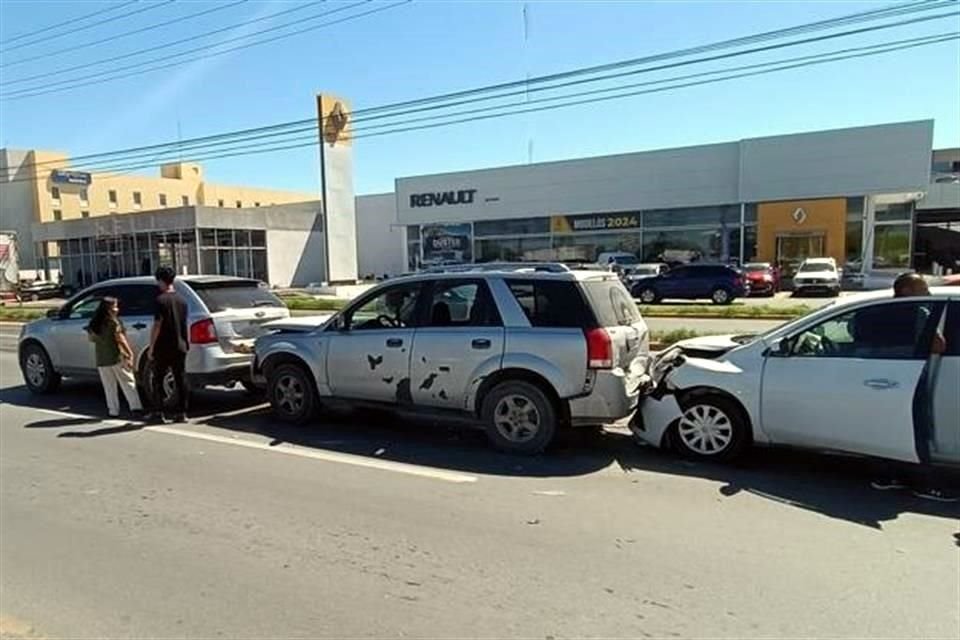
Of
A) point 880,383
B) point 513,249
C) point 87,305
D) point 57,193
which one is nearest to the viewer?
point 880,383

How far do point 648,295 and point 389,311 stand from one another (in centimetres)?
2209

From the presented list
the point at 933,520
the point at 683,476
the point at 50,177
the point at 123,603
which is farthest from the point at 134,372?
the point at 50,177

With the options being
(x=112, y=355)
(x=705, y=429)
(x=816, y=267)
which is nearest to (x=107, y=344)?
(x=112, y=355)

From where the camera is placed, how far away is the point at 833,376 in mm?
5367

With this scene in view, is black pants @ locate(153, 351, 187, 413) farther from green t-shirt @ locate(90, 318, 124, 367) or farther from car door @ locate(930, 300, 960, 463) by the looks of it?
car door @ locate(930, 300, 960, 463)

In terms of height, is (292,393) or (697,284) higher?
(697,284)

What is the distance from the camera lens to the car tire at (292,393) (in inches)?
295

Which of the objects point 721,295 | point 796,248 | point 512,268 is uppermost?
point 796,248

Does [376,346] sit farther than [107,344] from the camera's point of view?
No

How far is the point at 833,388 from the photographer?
5.34 metres

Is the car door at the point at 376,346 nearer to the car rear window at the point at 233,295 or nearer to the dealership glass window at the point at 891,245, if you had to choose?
the car rear window at the point at 233,295

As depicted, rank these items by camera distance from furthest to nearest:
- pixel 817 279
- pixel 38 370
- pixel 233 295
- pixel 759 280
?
pixel 759 280, pixel 817 279, pixel 38 370, pixel 233 295

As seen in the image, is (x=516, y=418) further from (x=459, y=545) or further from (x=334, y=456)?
(x=459, y=545)

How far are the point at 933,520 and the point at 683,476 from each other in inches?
68.2
